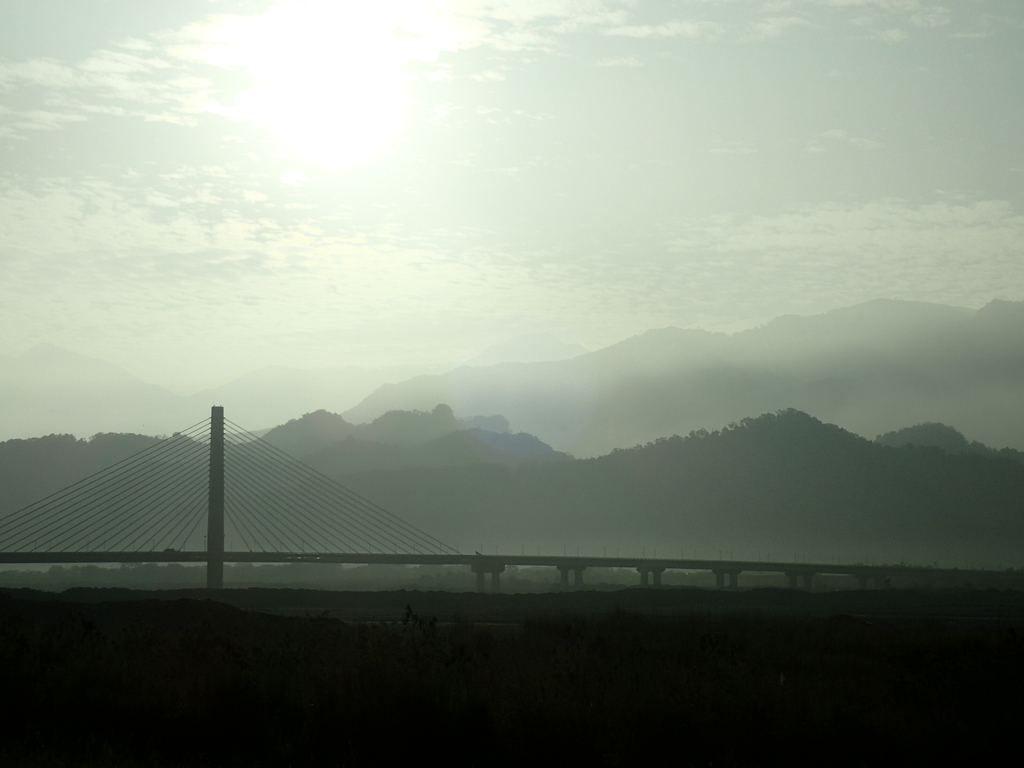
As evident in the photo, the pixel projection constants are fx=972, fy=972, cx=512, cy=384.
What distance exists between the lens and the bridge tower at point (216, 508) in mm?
79750

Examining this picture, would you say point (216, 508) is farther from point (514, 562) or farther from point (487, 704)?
point (487, 704)

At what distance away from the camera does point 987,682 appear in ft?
53.4

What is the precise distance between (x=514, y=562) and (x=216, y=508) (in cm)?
4281

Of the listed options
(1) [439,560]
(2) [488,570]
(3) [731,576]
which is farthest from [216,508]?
(3) [731,576]

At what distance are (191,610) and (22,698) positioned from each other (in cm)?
1854

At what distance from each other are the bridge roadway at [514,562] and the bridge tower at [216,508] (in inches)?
34.5

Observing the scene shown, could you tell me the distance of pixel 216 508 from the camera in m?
84.5

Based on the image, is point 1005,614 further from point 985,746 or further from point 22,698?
point 22,698

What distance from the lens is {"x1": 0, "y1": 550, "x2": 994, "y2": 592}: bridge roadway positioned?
290ft

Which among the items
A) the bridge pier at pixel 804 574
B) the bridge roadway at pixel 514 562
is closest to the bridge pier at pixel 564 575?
the bridge roadway at pixel 514 562

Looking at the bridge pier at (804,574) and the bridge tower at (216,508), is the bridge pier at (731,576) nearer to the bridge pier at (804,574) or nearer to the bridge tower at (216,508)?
the bridge pier at (804,574)

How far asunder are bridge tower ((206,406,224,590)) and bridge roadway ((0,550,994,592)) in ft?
2.87

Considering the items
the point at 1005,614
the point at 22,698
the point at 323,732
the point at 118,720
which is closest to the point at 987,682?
the point at 323,732

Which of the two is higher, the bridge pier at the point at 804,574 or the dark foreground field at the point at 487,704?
the dark foreground field at the point at 487,704
